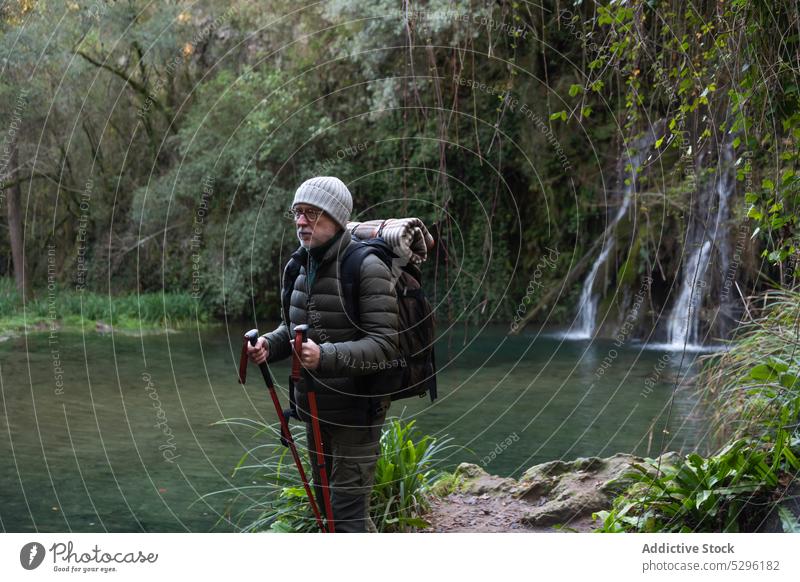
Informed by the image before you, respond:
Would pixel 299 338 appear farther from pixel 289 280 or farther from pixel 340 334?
pixel 289 280

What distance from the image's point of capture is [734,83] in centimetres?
357

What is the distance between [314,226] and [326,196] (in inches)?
4.5

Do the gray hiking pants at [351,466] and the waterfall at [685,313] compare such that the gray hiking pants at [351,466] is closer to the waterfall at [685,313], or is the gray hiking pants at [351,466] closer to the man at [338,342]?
the man at [338,342]

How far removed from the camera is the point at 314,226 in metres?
3.00

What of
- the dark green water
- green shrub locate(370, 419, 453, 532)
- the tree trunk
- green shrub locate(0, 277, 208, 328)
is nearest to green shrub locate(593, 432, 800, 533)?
the dark green water

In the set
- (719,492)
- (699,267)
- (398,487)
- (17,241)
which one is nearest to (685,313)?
(699,267)

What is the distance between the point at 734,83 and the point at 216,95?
1255 cm

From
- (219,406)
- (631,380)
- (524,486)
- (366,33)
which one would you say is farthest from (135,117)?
(524,486)

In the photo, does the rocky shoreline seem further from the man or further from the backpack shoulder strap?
the backpack shoulder strap

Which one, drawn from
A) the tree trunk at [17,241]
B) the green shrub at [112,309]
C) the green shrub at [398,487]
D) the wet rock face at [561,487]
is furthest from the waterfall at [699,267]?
the tree trunk at [17,241]

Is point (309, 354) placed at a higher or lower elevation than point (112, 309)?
higher

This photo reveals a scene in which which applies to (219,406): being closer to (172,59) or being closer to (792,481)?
(792,481)

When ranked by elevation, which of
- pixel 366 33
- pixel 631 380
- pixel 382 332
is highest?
pixel 366 33

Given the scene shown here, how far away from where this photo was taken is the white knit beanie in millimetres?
2949
